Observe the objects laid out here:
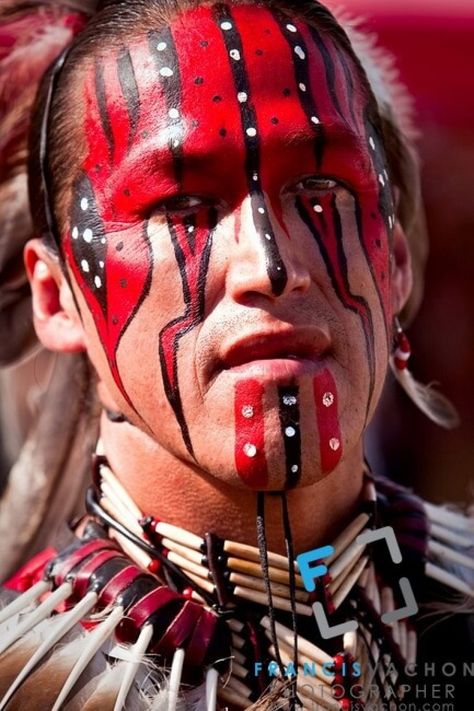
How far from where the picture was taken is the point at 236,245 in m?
1.76

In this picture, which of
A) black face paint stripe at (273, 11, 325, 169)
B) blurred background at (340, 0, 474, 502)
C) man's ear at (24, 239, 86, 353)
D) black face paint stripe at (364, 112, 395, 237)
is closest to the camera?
black face paint stripe at (273, 11, 325, 169)

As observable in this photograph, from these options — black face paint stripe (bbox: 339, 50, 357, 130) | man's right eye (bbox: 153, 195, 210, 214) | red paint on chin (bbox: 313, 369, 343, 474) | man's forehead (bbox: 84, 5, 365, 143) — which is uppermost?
man's forehead (bbox: 84, 5, 365, 143)

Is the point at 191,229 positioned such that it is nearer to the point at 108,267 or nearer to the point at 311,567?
the point at 108,267

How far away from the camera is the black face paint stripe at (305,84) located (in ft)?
5.99

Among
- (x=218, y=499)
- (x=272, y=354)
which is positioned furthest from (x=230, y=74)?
(x=218, y=499)

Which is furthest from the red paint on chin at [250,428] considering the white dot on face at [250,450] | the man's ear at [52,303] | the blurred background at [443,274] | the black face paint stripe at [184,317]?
the blurred background at [443,274]

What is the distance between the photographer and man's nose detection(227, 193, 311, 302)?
5.66 feet

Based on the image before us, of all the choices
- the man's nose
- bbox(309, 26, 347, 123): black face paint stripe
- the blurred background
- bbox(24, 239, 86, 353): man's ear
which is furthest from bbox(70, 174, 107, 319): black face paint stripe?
the blurred background

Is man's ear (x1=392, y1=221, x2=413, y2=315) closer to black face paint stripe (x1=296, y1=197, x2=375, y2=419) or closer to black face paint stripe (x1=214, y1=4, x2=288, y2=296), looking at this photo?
black face paint stripe (x1=296, y1=197, x2=375, y2=419)

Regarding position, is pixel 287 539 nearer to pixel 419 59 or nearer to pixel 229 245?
pixel 229 245

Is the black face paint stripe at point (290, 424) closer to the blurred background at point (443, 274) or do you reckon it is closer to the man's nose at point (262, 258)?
the man's nose at point (262, 258)

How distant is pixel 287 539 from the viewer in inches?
72.4

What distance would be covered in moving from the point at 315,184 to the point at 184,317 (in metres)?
0.33

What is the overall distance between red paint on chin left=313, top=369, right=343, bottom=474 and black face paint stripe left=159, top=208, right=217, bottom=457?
0.71 ft
